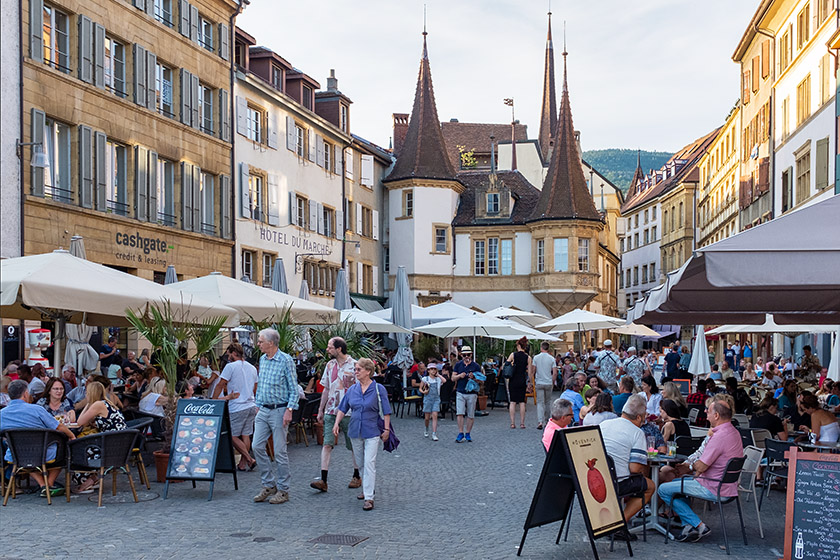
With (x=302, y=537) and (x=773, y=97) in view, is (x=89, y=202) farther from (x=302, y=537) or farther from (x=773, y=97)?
(x=773, y=97)

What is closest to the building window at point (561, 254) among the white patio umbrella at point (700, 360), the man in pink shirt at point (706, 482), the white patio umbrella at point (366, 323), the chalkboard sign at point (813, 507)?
the white patio umbrella at point (700, 360)

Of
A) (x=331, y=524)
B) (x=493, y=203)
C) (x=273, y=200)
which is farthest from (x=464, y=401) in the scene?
(x=493, y=203)

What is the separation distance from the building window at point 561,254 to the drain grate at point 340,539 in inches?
1618

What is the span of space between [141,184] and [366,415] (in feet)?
60.3

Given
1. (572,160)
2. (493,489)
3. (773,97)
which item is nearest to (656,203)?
(572,160)

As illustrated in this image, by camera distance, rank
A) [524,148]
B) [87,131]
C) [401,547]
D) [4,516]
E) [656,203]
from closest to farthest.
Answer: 1. [401,547]
2. [4,516]
3. [87,131]
4. [524,148]
5. [656,203]

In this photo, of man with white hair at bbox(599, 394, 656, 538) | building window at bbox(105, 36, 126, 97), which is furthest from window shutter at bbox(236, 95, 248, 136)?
man with white hair at bbox(599, 394, 656, 538)

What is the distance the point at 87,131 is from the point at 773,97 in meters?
26.2

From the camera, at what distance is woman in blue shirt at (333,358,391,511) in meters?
10.3

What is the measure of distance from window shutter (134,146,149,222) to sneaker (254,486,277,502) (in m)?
17.6

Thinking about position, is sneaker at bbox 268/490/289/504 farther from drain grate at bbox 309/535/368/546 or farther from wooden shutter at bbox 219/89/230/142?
wooden shutter at bbox 219/89/230/142

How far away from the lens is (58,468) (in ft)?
34.6

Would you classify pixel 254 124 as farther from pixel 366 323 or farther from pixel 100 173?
pixel 366 323

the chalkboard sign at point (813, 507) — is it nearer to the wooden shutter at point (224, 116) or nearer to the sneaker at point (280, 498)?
the sneaker at point (280, 498)
